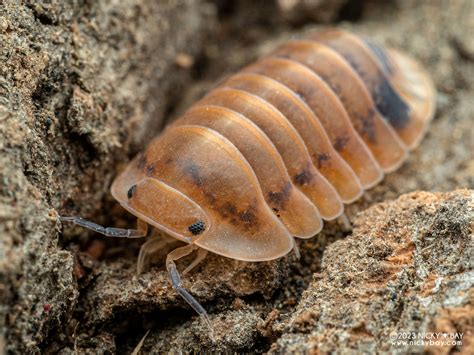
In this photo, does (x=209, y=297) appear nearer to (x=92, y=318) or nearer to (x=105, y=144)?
(x=92, y=318)

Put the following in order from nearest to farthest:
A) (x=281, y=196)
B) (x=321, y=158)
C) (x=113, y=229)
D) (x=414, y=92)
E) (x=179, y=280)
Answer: (x=179, y=280) < (x=113, y=229) < (x=281, y=196) < (x=321, y=158) < (x=414, y=92)

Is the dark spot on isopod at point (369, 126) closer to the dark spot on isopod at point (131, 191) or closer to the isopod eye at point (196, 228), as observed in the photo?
the isopod eye at point (196, 228)

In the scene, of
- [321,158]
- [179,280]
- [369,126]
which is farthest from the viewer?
[369,126]

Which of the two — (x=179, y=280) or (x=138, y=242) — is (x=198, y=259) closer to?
(x=179, y=280)

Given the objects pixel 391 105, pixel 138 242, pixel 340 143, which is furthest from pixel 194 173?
pixel 391 105

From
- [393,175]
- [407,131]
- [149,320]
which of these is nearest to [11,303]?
[149,320]

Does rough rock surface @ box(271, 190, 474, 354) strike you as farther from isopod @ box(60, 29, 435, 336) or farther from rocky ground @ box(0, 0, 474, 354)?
isopod @ box(60, 29, 435, 336)

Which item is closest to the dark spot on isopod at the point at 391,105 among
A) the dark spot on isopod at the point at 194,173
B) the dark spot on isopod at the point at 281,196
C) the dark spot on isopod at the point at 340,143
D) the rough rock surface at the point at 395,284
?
the dark spot on isopod at the point at 340,143
